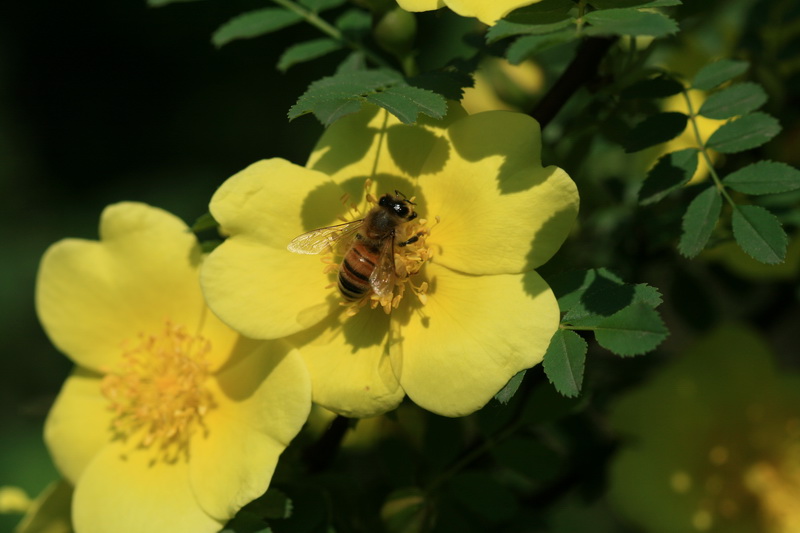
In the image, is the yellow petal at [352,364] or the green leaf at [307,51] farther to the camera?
the green leaf at [307,51]

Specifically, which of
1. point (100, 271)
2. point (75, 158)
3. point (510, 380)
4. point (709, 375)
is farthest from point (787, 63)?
point (75, 158)

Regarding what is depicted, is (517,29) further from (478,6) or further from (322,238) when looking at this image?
(322,238)

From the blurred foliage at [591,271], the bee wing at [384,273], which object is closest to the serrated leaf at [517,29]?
the blurred foliage at [591,271]

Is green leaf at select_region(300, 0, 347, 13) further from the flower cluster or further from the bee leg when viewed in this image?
the bee leg

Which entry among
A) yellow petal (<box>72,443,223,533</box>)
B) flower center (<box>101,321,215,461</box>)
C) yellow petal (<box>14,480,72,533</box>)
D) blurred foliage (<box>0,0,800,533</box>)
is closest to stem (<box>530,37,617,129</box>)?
blurred foliage (<box>0,0,800,533</box>)

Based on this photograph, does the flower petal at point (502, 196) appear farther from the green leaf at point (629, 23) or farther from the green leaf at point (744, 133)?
the green leaf at point (744, 133)

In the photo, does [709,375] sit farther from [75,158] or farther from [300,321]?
[75,158]

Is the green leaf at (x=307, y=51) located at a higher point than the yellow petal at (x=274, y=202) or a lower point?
higher
